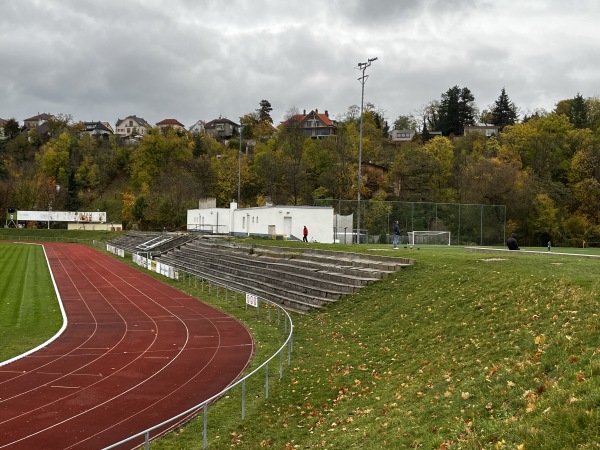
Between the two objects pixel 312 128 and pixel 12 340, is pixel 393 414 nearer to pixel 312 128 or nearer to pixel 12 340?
pixel 12 340

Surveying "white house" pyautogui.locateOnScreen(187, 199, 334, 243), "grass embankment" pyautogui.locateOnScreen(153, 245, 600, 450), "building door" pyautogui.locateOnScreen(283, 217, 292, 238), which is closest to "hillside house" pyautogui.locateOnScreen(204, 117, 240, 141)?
"white house" pyautogui.locateOnScreen(187, 199, 334, 243)

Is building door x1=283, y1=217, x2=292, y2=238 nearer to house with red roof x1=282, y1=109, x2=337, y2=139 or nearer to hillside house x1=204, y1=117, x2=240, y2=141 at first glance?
house with red roof x1=282, y1=109, x2=337, y2=139

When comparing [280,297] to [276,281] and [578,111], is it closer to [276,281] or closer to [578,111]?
[276,281]

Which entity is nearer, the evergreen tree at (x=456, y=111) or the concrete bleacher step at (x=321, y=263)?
the concrete bleacher step at (x=321, y=263)

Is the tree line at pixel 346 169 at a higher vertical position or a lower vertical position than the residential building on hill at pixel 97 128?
lower

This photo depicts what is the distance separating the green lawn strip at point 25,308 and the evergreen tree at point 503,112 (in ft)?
328

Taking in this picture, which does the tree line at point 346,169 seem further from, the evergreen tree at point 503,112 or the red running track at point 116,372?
the red running track at point 116,372

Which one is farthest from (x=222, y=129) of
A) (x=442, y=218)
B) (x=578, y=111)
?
(x=442, y=218)

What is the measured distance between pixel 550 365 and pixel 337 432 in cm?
361

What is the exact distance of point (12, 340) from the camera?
17.7 metres

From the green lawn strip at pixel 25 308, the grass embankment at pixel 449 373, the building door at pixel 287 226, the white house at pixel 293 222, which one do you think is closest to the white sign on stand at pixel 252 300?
the grass embankment at pixel 449 373

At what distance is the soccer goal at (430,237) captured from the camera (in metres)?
41.6

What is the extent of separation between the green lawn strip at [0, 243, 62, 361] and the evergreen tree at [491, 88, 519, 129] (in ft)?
328

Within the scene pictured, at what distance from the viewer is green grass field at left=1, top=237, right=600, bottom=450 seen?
6871 millimetres
